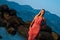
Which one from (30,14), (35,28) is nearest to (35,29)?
(35,28)

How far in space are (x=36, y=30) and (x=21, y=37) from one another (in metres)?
1.27

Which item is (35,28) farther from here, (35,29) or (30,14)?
(30,14)

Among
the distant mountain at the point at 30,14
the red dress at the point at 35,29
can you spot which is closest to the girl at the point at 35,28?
the red dress at the point at 35,29

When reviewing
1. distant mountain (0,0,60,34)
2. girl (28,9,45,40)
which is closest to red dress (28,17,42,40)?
girl (28,9,45,40)

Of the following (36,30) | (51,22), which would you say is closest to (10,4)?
(51,22)

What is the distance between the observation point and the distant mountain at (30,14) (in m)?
6.80

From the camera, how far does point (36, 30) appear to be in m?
5.40

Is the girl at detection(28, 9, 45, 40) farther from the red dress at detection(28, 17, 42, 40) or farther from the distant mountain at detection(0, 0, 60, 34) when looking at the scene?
the distant mountain at detection(0, 0, 60, 34)

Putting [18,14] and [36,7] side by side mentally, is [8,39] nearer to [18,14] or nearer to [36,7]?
[18,14]

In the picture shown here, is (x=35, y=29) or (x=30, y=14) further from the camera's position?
(x=30, y=14)

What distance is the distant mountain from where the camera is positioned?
6.80 meters

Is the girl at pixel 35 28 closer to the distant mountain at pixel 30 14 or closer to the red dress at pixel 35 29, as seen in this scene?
the red dress at pixel 35 29

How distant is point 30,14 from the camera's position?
679cm

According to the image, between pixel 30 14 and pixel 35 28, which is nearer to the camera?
pixel 35 28
